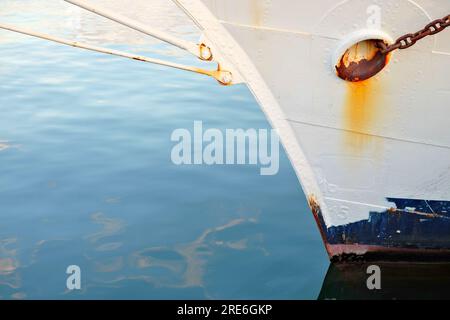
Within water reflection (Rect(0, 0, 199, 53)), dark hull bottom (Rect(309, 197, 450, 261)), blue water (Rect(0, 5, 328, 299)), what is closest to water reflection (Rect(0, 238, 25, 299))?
blue water (Rect(0, 5, 328, 299))

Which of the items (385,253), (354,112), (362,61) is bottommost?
(385,253)

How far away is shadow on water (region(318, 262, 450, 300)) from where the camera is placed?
475cm

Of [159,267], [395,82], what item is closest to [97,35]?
[159,267]

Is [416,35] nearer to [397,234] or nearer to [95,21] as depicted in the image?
[397,234]

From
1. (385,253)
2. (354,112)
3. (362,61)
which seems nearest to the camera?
(362,61)

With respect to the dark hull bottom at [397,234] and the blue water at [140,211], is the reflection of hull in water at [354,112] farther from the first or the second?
the blue water at [140,211]

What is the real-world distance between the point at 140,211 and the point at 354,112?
2.98 metres

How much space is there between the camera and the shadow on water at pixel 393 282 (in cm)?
475

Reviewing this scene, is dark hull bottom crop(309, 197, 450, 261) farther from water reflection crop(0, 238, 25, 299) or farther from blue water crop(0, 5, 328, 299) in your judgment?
water reflection crop(0, 238, 25, 299)

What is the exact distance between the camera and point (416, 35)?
3.68 metres

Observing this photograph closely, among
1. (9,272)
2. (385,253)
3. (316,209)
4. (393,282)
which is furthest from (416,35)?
(9,272)

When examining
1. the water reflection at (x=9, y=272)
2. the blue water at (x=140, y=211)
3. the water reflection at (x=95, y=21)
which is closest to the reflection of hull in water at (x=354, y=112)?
the blue water at (x=140, y=211)

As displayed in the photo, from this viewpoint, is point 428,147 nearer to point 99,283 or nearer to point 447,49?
point 447,49

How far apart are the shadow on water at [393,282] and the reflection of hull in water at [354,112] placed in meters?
0.15
